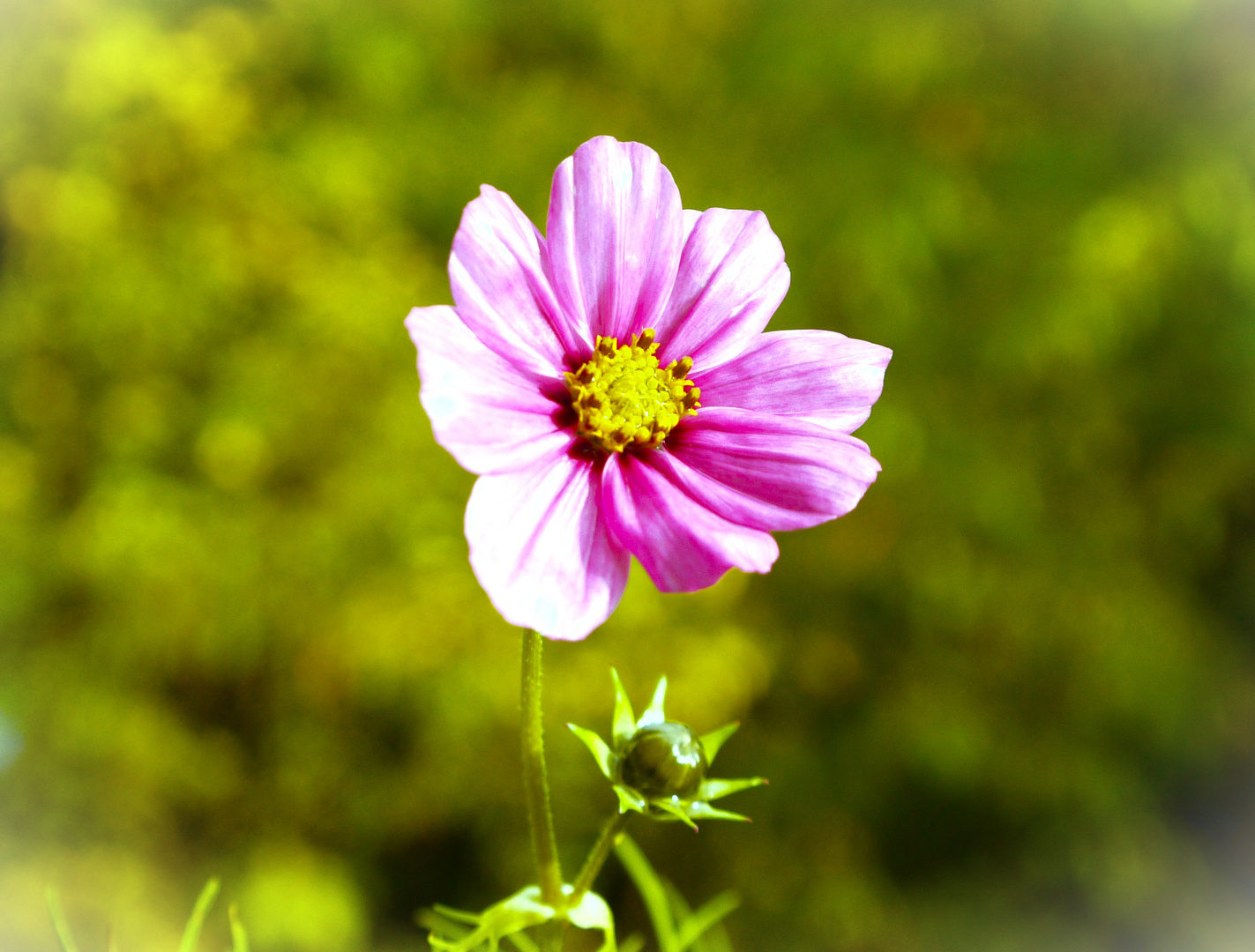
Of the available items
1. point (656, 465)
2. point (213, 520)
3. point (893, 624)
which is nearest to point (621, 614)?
point (893, 624)

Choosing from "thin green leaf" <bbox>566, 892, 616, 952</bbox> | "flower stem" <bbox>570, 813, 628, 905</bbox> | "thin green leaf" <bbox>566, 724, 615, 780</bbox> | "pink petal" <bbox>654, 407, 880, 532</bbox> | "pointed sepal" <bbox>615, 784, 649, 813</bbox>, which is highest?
"pink petal" <bbox>654, 407, 880, 532</bbox>

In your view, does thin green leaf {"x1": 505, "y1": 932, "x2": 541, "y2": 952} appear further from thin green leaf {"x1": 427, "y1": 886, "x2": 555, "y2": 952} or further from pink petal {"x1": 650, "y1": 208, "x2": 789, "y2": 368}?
pink petal {"x1": 650, "y1": 208, "x2": 789, "y2": 368}

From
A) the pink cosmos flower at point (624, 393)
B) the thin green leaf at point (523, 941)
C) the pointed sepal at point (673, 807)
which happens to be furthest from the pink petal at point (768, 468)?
the thin green leaf at point (523, 941)

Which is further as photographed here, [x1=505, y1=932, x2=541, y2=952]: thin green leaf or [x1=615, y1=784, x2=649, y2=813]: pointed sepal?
[x1=505, y1=932, x2=541, y2=952]: thin green leaf

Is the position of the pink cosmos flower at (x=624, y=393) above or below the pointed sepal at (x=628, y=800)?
above

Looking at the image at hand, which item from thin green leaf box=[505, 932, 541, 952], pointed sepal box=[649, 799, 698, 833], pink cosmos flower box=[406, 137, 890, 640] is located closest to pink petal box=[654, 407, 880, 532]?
pink cosmos flower box=[406, 137, 890, 640]

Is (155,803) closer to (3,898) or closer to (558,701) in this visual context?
(3,898)

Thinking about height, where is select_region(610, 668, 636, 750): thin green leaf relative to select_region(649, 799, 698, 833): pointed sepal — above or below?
above

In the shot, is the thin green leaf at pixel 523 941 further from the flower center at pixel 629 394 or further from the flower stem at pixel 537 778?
the flower center at pixel 629 394
